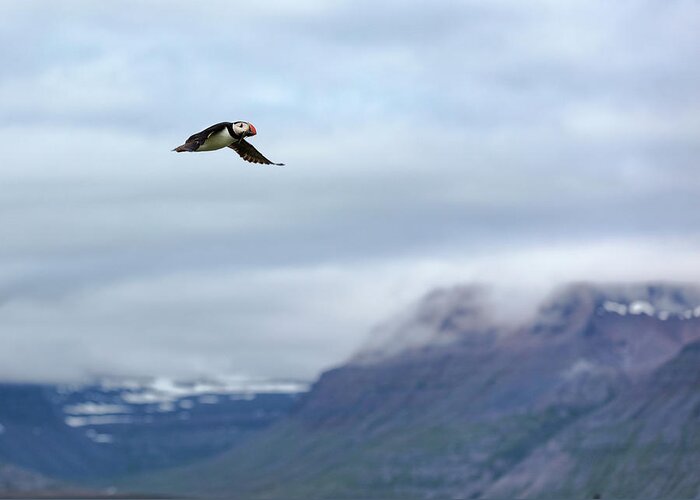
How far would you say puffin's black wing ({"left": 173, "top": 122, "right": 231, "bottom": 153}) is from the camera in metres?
76.3

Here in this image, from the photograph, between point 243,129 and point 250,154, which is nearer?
point 243,129

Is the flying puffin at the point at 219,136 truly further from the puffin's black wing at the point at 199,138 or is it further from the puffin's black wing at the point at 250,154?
the puffin's black wing at the point at 250,154

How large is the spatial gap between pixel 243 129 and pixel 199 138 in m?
2.34

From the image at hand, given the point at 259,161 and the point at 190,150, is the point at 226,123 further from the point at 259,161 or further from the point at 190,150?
the point at 259,161

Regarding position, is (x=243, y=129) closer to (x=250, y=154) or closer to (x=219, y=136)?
(x=219, y=136)

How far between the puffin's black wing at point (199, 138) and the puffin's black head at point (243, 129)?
37.5 inches

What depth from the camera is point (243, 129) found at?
77.8 m

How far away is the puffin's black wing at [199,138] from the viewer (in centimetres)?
7631

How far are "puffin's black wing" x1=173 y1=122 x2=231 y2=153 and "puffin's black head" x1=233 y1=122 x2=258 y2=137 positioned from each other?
37.5 inches

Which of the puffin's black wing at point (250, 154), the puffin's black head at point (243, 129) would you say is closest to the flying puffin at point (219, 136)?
the puffin's black head at point (243, 129)

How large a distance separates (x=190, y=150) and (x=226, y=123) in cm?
391

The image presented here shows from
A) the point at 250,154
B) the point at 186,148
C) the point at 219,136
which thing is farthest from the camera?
the point at 250,154

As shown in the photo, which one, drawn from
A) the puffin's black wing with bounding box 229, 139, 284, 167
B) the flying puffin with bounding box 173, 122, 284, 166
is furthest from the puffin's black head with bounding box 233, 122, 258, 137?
the puffin's black wing with bounding box 229, 139, 284, 167

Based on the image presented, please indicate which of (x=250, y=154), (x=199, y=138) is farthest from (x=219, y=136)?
(x=250, y=154)
